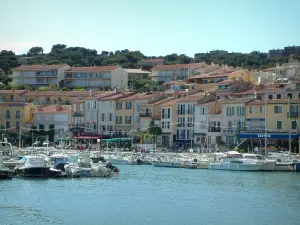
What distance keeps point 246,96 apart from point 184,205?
43.6 m

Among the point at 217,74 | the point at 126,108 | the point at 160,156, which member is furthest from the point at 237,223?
the point at 217,74

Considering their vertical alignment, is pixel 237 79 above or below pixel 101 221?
above

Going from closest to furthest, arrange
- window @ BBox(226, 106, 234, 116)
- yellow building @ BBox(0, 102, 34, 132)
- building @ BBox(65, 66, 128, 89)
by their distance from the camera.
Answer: window @ BBox(226, 106, 234, 116)
yellow building @ BBox(0, 102, 34, 132)
building @ BBox(65, 66, 128, 89)

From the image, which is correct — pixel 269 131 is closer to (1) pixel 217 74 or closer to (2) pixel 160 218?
(1) pixel 217 74

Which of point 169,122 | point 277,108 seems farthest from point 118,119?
point 277,108

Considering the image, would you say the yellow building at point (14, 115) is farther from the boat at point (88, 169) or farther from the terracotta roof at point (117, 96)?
the boat at point (88, 169)

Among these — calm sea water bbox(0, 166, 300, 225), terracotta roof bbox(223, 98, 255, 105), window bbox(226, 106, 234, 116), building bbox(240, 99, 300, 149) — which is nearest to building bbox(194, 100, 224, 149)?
terracotta roof bbox(223, 98, 255, 105)

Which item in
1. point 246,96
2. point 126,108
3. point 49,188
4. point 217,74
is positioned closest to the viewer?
point 49,188

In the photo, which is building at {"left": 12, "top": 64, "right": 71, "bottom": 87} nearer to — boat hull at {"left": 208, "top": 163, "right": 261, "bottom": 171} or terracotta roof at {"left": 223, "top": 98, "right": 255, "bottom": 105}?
terracotta roof at {"left": 223, "top": 98, "right": 255, "bottom": 105}

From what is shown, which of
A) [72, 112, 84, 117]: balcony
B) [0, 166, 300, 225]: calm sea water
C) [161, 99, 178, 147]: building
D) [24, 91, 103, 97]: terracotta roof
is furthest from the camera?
[24, 91, 103, 97]: terracotta roof

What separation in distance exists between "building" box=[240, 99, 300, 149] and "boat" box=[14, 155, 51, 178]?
2543 centimetres

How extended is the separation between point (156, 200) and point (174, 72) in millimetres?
83818

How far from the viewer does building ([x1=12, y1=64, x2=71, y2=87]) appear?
135625 mm

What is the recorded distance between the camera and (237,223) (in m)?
44.4
